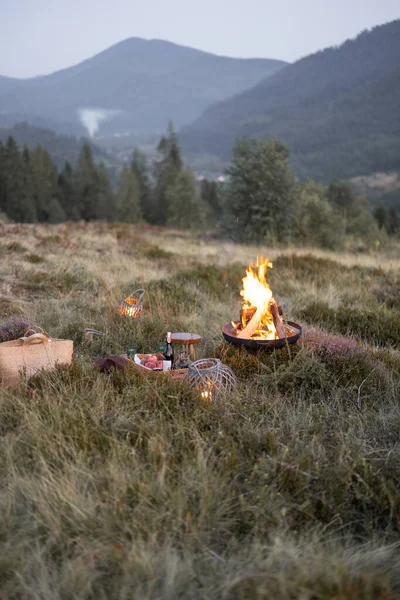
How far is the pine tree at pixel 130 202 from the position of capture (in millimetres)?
54594

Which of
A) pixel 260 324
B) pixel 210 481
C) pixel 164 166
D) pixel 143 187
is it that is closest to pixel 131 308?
pixel 260 324

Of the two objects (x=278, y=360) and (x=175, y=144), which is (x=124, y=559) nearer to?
(x=278, y=360)

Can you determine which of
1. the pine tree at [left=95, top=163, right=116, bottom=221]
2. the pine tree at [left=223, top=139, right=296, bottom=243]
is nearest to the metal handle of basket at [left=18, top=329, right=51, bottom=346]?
the pine tree at [left=223, top=139, right=296, bottom=243]

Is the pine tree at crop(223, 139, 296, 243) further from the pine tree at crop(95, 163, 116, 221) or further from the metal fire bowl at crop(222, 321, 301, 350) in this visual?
the pine tree at crop(95, 163, 116, 221)

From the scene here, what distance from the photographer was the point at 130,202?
54562mm

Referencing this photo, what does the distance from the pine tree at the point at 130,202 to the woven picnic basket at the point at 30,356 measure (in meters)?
51.1

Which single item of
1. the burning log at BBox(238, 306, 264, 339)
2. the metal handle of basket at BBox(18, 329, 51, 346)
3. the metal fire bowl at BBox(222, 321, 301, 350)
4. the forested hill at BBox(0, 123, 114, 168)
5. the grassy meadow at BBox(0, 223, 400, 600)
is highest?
the forested hill at BBox(0, 123, 114, 168)

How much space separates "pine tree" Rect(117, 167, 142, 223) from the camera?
54594mm

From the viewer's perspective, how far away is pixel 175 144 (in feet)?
191

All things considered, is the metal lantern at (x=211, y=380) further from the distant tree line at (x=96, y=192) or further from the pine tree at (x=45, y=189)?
the pine tree at (x=45, y=189)

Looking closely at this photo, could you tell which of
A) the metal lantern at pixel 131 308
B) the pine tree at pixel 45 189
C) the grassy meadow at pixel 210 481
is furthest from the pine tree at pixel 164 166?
the grassy meadow at pixel 210 481

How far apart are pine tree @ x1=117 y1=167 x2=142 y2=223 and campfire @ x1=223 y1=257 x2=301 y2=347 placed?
1985 inches

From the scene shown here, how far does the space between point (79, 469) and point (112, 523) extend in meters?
0.44

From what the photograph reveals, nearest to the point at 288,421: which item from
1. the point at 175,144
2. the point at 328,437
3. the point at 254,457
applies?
the point at 328,437
